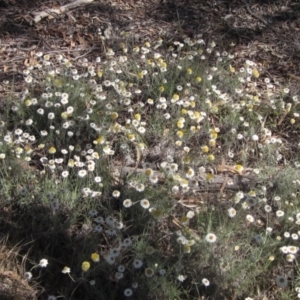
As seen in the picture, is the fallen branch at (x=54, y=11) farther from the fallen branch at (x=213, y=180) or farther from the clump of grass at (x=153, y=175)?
the fallen branch at (x=213, y=180)

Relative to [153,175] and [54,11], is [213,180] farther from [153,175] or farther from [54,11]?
[54,11]

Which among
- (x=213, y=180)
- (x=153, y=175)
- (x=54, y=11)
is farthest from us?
(x=54, y=11)

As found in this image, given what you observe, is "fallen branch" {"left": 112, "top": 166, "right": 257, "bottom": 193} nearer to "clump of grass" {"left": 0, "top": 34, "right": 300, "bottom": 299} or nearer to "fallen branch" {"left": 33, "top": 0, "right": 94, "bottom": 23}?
"clump of grass" {"left": 0, "top": 34, "right": 300, "bottom": 299}

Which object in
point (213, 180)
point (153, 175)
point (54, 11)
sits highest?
point (54, 11)

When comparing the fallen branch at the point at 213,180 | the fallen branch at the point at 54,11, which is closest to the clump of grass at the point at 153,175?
the fallen branch at the point at 213,180

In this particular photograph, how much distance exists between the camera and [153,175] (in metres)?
3.51

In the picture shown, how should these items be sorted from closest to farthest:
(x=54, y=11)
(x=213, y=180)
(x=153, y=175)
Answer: (x=153, y=175) → (x=213, y=180) → (x=54, y=11)

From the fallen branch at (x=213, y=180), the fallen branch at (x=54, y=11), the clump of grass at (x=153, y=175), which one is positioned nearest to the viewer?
the clump of grass at (x=153, y=175)

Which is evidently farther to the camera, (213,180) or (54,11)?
(54,11)

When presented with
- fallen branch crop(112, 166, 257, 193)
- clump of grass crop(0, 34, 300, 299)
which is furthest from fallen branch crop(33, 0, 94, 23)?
fallen branch crop(112, 166, 257, 193)

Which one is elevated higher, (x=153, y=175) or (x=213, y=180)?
(x=153, y=175)

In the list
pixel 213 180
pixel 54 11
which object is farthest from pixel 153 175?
pixel 54 11

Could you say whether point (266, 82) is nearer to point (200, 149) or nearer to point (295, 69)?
point (295, 69)

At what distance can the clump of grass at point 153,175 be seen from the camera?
10.2 feet
